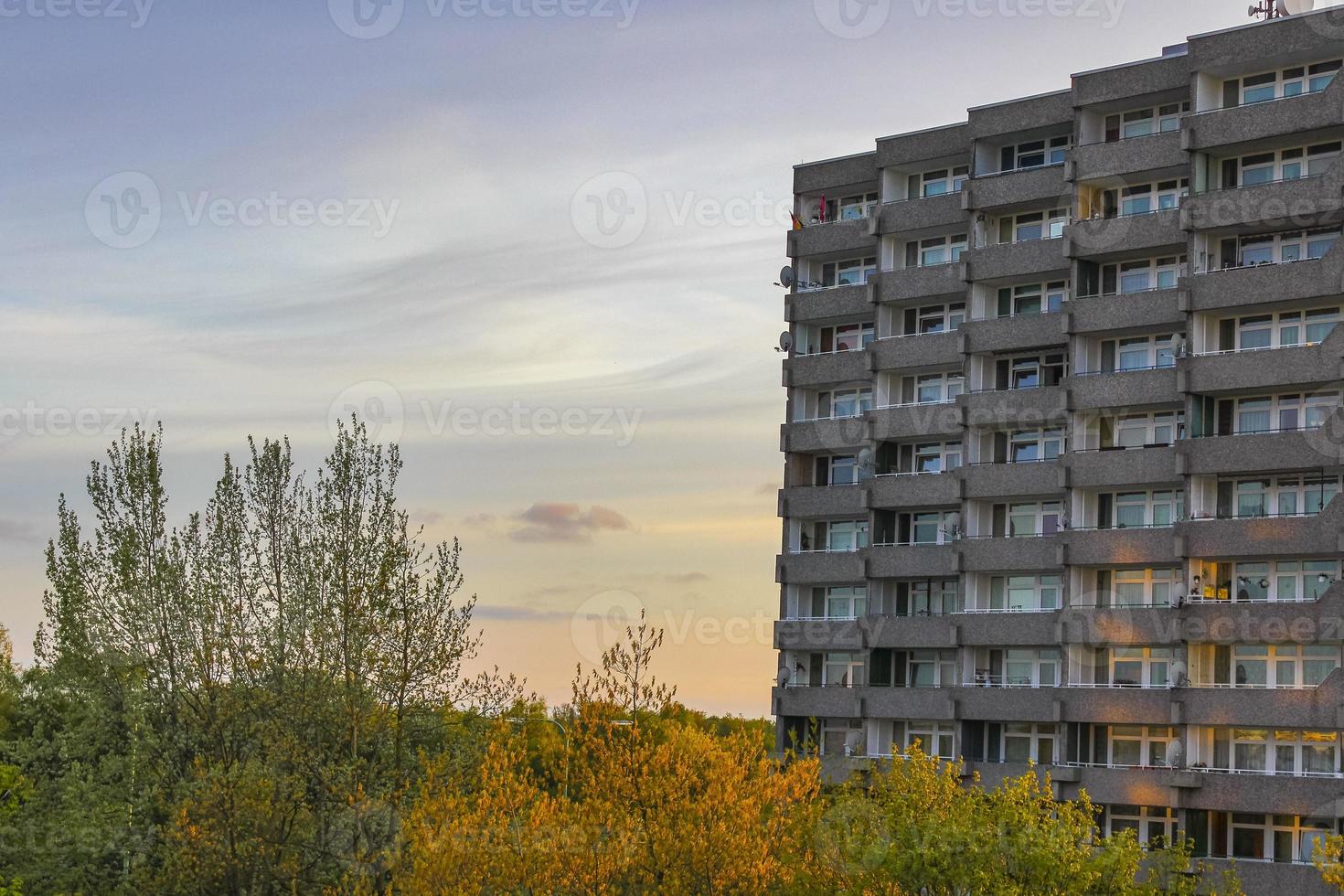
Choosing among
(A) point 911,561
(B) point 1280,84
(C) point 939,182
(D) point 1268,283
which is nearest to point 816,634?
(A) point 911,561

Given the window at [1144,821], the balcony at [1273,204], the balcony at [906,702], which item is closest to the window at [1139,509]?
the balcony at [906,702]

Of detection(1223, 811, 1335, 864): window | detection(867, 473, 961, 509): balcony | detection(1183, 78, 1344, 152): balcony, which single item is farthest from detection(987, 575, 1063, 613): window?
detection(1183, 78, 1344, 152): balcony

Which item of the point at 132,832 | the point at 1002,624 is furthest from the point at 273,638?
the point at 1002,624

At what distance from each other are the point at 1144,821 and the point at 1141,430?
49.7 feet

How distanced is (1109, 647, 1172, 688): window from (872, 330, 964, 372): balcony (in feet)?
50.5

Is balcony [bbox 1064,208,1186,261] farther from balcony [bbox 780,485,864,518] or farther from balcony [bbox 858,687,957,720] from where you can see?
balcony [bbox 858,687,957,720]

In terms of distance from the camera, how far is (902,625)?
7762cm

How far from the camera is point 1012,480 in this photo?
74.5 m

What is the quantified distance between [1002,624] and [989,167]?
19.7 m

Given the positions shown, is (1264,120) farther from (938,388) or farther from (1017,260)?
(938,388)

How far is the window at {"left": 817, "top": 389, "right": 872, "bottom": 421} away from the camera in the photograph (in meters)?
83.2

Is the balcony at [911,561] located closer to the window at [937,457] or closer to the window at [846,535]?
the window at [846,535]

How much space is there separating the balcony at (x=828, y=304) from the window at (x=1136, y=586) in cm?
1762

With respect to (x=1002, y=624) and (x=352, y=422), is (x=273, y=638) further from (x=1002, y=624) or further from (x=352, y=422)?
(x=1002, y=624)
